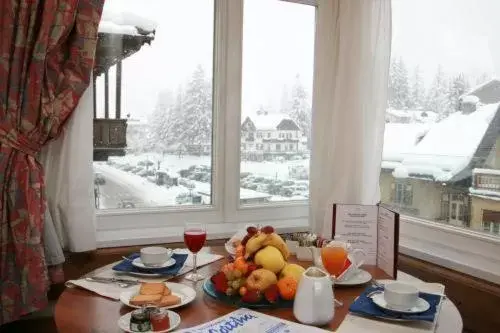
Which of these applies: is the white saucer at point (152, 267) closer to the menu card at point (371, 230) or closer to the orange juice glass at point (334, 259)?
the orange juice glass at point (334, 259)

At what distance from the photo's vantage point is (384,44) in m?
2.23

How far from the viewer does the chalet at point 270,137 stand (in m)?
2.58

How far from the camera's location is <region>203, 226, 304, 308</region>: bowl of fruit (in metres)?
1.32

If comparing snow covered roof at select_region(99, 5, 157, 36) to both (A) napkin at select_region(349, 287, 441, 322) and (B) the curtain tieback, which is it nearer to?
(B) the curtain tieback

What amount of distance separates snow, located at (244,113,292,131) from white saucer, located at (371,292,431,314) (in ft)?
4.62

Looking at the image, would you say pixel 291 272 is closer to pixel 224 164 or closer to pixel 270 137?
pixel 224 164

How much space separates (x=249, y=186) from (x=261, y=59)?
694mm

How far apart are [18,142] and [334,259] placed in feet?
4.08

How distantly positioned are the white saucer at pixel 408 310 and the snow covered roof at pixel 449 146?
915 mm

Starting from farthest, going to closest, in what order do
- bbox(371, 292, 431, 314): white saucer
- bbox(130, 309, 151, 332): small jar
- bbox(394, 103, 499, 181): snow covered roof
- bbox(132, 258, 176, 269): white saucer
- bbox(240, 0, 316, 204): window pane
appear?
Answer: bbox(240, 0, 316, 204): window pane → bbox(394, 103, 499, 181): snow covered roof → bbox(132, 258, 176, 269): white saucer → bbox(371, 292, 431, 314): white saucer → bbox(130, 309, 151, 332): small jar

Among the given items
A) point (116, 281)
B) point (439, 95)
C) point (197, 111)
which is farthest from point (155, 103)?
point (439, 95)

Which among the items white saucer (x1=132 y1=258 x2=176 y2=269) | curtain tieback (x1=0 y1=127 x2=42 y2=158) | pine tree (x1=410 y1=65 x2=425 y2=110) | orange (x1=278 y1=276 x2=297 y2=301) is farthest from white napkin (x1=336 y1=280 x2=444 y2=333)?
curtain tieback (x1=0 y1=127 x2=42 y2=158)

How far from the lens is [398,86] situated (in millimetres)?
2344

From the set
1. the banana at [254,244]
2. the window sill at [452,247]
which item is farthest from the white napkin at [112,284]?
the window sill at [452,247]
